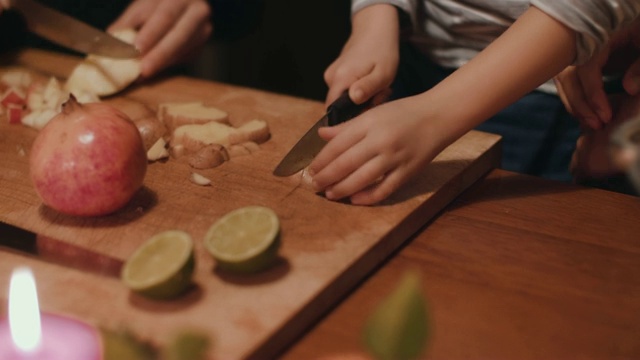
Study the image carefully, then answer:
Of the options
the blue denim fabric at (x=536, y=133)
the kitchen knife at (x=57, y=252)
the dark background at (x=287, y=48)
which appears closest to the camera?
the kitchen knife at (x=57, y=252)

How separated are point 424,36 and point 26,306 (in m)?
1.12

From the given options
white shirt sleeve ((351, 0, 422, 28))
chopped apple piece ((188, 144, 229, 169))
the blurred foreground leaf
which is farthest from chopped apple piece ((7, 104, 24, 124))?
the blurred foreground leaf

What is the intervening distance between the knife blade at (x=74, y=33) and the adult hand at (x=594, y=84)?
944 mm

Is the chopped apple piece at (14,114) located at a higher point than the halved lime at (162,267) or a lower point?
lower

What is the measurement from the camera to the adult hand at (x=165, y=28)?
70.8 inches

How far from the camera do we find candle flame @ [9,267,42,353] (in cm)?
74

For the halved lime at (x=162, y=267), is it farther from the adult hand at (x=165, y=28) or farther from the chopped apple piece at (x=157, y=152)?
the adult hand at (x=165, y=28)

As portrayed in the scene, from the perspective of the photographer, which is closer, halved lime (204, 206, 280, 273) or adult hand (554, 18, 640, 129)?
halved lime (204, 206, 280, 273)

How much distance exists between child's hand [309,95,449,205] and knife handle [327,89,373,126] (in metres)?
0.09

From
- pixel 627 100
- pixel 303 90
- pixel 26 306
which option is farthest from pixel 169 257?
pixel 303 90

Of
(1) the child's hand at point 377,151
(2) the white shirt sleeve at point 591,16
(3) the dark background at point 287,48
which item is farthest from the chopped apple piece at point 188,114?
(3) the dark background at point 287,48

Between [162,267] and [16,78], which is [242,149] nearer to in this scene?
[162,267]

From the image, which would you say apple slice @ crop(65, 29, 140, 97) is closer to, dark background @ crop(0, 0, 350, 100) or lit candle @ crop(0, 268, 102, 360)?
dark background @ crop(0, 0, 350, 100)

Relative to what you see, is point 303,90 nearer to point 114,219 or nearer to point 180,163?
point 180,163
